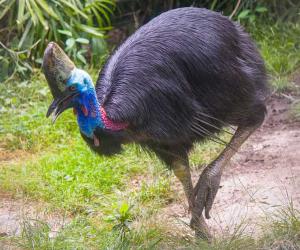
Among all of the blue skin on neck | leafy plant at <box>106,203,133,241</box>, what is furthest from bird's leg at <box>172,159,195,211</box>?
the blue skin on neck

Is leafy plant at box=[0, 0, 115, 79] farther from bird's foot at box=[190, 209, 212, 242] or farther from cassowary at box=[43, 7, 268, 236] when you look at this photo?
bird's foot at box=[190, 209, 212, 242]

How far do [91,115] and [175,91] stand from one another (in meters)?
0.44

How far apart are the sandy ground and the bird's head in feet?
2.37

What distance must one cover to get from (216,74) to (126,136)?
23.0 inches

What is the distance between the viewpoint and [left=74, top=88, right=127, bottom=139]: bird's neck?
381cm

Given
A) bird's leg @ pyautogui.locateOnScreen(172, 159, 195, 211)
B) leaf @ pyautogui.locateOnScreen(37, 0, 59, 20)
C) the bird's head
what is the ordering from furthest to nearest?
leaf @ pyautogui.locateOnScreen(37, 0, 59, 20), bird's leg @ pyautogui.locateOnScreen(172, 159, 195, 211), the bird's head

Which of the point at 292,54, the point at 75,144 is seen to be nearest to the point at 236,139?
the point at 75,144

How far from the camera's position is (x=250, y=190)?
484 centimetres

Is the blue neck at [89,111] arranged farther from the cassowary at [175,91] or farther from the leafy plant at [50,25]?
the leafy plant at [50,25]

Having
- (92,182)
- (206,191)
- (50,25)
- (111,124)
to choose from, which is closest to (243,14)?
(50,25)

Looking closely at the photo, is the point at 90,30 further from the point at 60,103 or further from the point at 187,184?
the point at 60,103

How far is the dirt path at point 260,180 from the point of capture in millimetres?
4473

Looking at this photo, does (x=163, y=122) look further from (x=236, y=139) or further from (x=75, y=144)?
(x=75, y=144)

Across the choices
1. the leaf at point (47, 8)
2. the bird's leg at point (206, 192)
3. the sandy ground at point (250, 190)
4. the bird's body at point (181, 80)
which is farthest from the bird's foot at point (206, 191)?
the leaf at point (47, 8)
